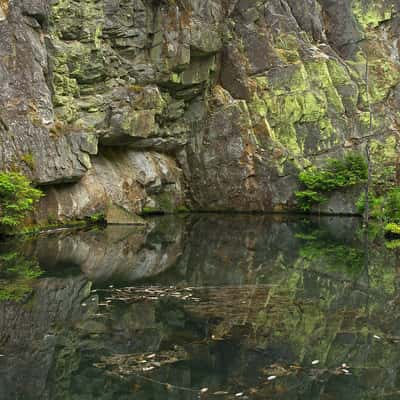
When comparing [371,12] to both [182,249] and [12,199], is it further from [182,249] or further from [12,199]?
[12,199]

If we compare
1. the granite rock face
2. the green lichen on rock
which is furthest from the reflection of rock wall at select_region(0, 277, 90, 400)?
the green lichen on rock

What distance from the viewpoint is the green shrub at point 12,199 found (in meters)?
20.1

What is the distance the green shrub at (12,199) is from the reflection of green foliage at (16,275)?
170 inches

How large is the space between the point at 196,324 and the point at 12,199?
13546mm

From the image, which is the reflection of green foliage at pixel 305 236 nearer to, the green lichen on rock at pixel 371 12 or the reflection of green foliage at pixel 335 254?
the reflection of green foliage at pixel 335 254

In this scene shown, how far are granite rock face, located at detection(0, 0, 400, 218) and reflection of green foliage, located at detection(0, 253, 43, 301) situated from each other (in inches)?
Result: 401

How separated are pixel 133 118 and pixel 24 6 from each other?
892 centimetres

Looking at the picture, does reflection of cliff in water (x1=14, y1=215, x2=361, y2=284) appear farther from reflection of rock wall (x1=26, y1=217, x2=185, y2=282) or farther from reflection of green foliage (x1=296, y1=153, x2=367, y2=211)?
reflection of green foliage (x1=296, y1=153, x2=367, y2=211)

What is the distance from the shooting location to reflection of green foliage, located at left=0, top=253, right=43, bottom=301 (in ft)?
37.1

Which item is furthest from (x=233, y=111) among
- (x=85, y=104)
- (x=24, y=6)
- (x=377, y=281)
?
(x=377, y=281)

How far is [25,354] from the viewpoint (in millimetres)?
7652

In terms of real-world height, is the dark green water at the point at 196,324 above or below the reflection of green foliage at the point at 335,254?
below

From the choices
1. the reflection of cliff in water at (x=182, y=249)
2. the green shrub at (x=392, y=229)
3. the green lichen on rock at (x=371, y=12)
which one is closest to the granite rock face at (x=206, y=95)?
the green lichen on rock at (x=371, y=12)

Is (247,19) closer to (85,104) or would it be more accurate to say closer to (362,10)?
(362,10)
